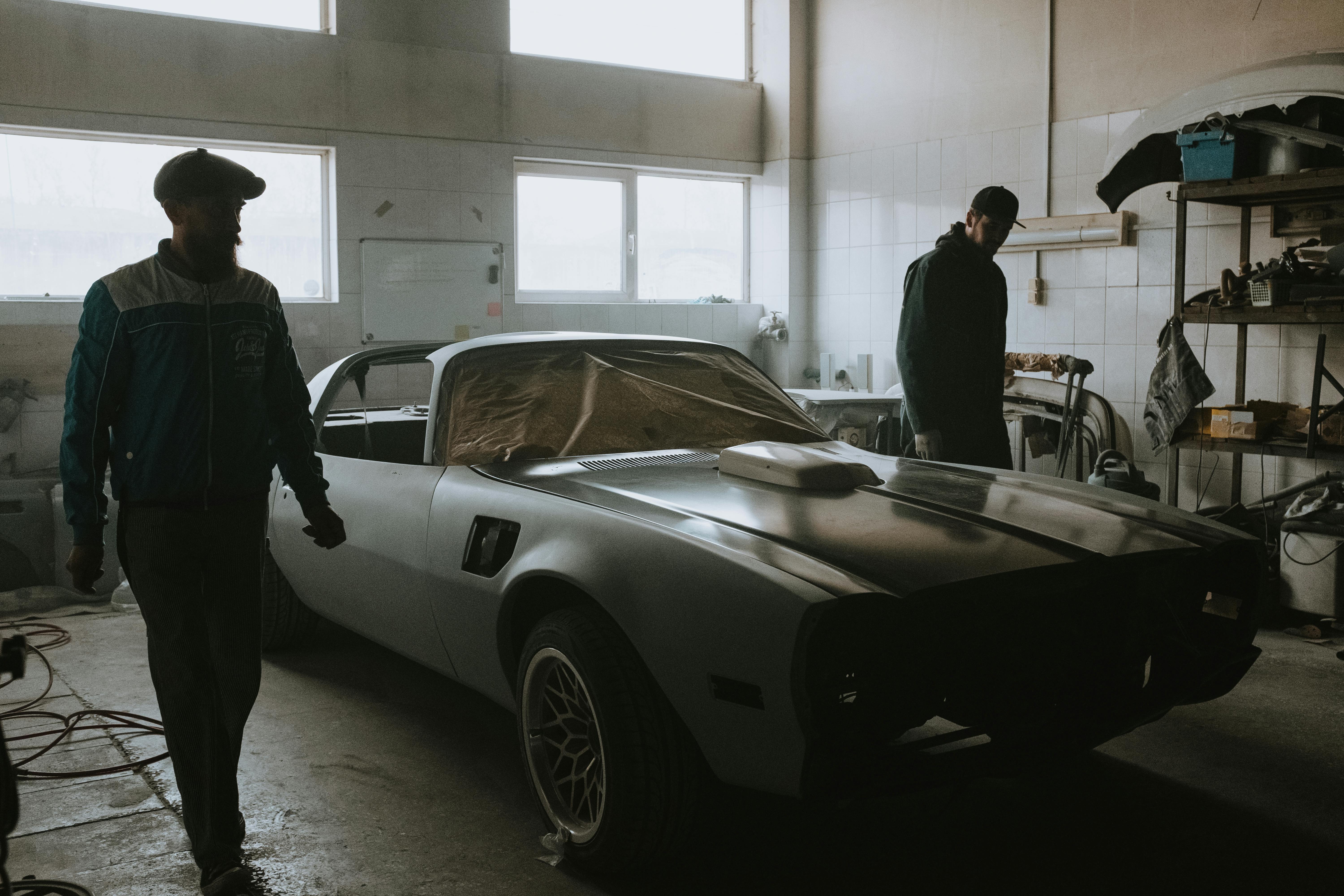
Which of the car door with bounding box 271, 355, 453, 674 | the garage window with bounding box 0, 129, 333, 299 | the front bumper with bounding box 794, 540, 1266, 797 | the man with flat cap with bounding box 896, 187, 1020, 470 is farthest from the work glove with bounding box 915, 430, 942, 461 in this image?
the garage window with bounding box 0, 129, 333, 299

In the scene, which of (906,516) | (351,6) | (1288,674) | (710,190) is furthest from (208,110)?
(1288,674)

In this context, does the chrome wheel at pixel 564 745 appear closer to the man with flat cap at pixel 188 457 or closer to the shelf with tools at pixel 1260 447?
the man with flat cap at pixel 188 457

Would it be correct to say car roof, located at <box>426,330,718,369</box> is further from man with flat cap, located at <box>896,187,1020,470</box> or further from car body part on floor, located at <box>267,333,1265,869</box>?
man with flat cap, located at <box>896,187,1020,470</box>

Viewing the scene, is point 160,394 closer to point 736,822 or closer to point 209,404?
point 209,404

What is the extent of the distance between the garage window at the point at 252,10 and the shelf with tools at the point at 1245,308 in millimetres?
5463

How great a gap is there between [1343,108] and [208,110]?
250 inches

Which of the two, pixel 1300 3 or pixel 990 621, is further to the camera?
pixel 1300 3

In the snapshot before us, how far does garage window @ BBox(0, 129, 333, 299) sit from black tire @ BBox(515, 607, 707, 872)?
5.03 metres

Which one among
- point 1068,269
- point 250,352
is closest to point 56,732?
point 250,352

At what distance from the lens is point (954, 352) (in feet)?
13.1

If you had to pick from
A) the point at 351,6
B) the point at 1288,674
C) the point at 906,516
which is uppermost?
the point at 351,6

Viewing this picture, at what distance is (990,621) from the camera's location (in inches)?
89.7

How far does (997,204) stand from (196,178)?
274cm

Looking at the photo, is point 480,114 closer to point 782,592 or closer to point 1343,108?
point 1343,108
